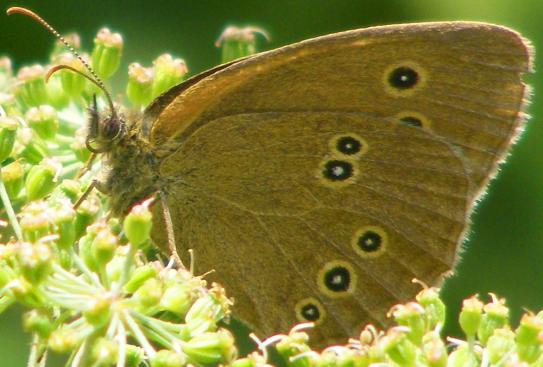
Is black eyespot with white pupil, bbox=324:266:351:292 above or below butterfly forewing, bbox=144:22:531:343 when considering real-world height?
below

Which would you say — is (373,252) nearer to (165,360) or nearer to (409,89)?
(409,89)

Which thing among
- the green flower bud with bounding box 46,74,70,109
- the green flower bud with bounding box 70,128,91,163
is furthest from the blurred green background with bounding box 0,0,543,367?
the green flower bud with bounding box 70,128,91,163

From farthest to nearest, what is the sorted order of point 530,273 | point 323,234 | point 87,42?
point 87,42 < point 530,273 < point 323,234

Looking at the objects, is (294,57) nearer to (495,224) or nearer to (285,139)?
(285,139)

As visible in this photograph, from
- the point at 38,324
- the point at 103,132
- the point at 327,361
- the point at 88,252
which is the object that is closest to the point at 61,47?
the point at 103,132

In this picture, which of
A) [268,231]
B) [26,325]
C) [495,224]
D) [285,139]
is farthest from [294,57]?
[495,224]

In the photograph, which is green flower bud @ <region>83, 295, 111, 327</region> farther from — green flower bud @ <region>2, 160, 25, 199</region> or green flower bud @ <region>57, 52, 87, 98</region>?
green flower bud @ <region>57, 52, 87, 98</region>
